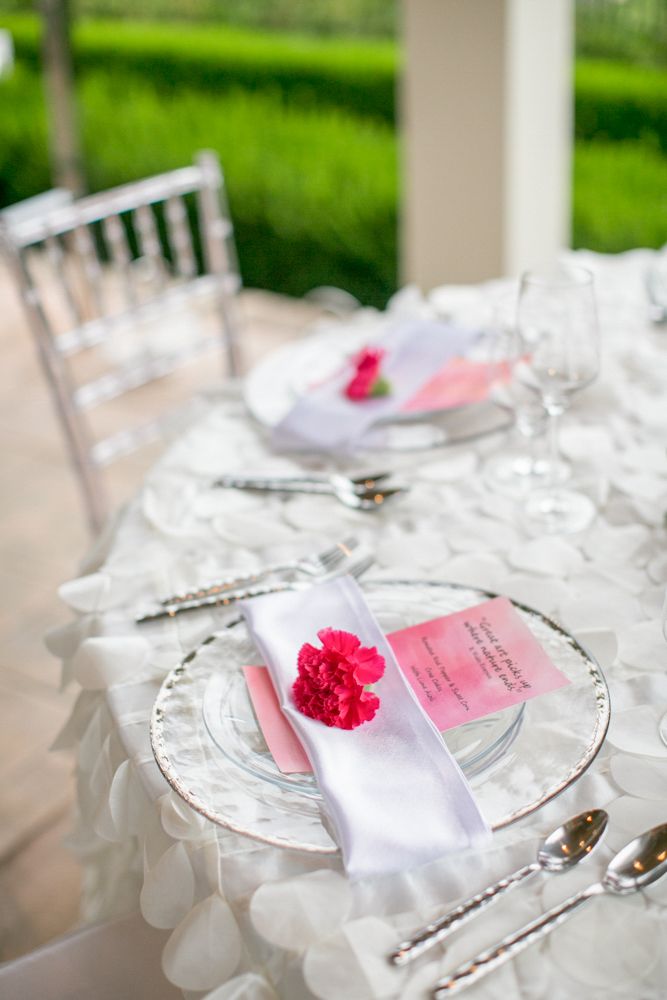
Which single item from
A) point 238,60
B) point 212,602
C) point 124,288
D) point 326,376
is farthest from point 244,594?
point 238,60

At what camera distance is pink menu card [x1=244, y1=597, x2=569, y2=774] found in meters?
0.75

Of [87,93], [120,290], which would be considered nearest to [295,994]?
[120,290]

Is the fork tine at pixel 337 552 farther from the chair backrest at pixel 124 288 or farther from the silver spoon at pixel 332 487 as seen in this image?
the chair backrest at pixel 124 288

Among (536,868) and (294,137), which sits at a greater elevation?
(536,868)

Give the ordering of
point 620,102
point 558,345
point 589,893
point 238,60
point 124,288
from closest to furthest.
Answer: point 589,893 < point 558,345 < point 124,288 < point 620,102 < point 238,60

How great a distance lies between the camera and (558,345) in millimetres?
1011

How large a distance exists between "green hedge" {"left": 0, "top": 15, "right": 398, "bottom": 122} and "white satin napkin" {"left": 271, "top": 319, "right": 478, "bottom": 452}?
357 centimetres

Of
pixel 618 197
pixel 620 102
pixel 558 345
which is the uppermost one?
pixel 558 345

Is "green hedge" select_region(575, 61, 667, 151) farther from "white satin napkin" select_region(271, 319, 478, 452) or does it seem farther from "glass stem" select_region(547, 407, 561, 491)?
"glass stem" select_region(547, 407, 561, 491)

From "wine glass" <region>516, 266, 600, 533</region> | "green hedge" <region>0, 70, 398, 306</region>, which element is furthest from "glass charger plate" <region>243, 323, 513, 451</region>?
"green hedge" <region>0, 70, 398, 306</region>

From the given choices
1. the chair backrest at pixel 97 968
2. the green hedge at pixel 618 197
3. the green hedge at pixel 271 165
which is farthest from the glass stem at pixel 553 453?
the green hedge at pixel 271 165

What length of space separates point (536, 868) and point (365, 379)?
2.32 feet

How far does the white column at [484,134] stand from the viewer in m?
2.43

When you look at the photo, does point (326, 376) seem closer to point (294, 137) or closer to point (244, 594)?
point (244, 594)
